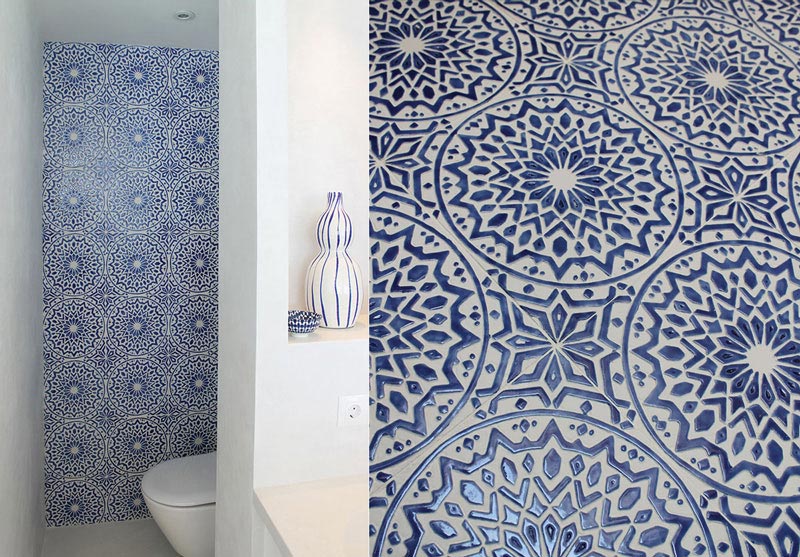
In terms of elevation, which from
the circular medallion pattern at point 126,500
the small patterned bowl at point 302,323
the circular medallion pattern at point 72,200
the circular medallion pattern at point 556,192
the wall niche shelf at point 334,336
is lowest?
the circular medallion pattern at point 126,500

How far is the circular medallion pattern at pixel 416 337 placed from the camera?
0.16 metres

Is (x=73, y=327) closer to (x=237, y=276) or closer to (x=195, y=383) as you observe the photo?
(x=195, y=383)

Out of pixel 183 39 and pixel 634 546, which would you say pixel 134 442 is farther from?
pixel 634 546

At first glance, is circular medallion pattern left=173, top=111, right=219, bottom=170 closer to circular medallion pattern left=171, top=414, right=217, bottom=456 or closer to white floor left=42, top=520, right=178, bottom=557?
circular medallion pattern left=171, top=414, right=217, bottom=456

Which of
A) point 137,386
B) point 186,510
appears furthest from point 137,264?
→ point 186,510

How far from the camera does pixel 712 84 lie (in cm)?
19

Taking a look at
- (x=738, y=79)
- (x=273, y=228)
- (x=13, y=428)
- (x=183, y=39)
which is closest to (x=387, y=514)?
(x=738, y=79)

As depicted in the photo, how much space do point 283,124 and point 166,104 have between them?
181 cm

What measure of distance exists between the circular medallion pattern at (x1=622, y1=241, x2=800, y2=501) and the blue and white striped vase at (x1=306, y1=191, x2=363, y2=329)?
159 cm

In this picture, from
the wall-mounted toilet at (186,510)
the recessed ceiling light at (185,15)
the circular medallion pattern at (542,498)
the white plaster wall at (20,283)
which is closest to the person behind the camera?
the circular medallion pattern at (542,498)

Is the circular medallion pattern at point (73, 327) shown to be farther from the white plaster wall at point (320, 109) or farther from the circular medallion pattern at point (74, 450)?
the white plaster wall at point (320, 109)

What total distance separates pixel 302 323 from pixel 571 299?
149 centimetres

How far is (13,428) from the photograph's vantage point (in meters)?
1.87

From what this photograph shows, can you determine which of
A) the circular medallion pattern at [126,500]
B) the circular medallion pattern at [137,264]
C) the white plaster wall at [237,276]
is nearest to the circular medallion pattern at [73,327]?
the circular medallion pattern at [137,264]
